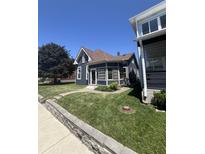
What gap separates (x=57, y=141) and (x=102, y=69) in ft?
34.9

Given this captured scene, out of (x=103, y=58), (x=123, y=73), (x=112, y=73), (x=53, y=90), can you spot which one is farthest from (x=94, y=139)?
(x=103, y=58)

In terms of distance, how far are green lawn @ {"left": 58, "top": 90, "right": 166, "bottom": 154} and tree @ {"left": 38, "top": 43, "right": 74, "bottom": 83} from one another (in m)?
15.1

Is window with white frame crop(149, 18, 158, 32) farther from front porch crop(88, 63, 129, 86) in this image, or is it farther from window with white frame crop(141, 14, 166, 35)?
front porch crop(88, 63, 129, 86)

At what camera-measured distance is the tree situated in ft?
63.3

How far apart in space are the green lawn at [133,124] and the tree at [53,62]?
15079 mm

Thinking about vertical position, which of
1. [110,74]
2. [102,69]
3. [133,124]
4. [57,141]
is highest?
[102,69]

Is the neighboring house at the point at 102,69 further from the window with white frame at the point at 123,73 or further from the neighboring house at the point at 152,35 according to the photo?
the neighboring house at the point at 152,35

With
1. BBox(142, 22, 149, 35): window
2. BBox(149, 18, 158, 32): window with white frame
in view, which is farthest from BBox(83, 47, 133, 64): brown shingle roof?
BBox(149, 18, 158, 32): window with white frame

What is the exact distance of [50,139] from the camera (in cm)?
430

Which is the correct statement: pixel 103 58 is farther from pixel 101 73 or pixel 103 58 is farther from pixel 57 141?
pixel 57 141

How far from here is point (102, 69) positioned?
1407 centimetres
